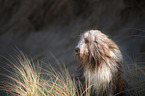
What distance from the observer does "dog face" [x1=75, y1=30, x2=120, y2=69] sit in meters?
1.37

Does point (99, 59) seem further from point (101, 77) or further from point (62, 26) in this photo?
point (62, 26)

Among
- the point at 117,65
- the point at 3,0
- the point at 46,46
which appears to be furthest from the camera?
the point at 3,0

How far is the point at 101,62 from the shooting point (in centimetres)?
138

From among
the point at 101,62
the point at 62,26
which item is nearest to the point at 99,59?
the point at 101,62

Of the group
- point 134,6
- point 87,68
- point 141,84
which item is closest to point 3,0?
point 134,6

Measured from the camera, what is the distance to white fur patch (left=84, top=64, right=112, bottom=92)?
54.0 inches

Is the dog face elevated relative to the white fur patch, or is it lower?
elevated

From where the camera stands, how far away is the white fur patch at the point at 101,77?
54.0 inches

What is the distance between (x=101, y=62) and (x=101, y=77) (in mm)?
109

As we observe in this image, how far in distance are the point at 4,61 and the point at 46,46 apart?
0.59 m

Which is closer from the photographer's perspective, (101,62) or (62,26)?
(101,62)

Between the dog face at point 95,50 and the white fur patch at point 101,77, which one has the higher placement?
the dog face at point 95,50

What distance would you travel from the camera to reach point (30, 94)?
4.93ft

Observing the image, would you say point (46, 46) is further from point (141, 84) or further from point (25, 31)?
point (141, 84)
